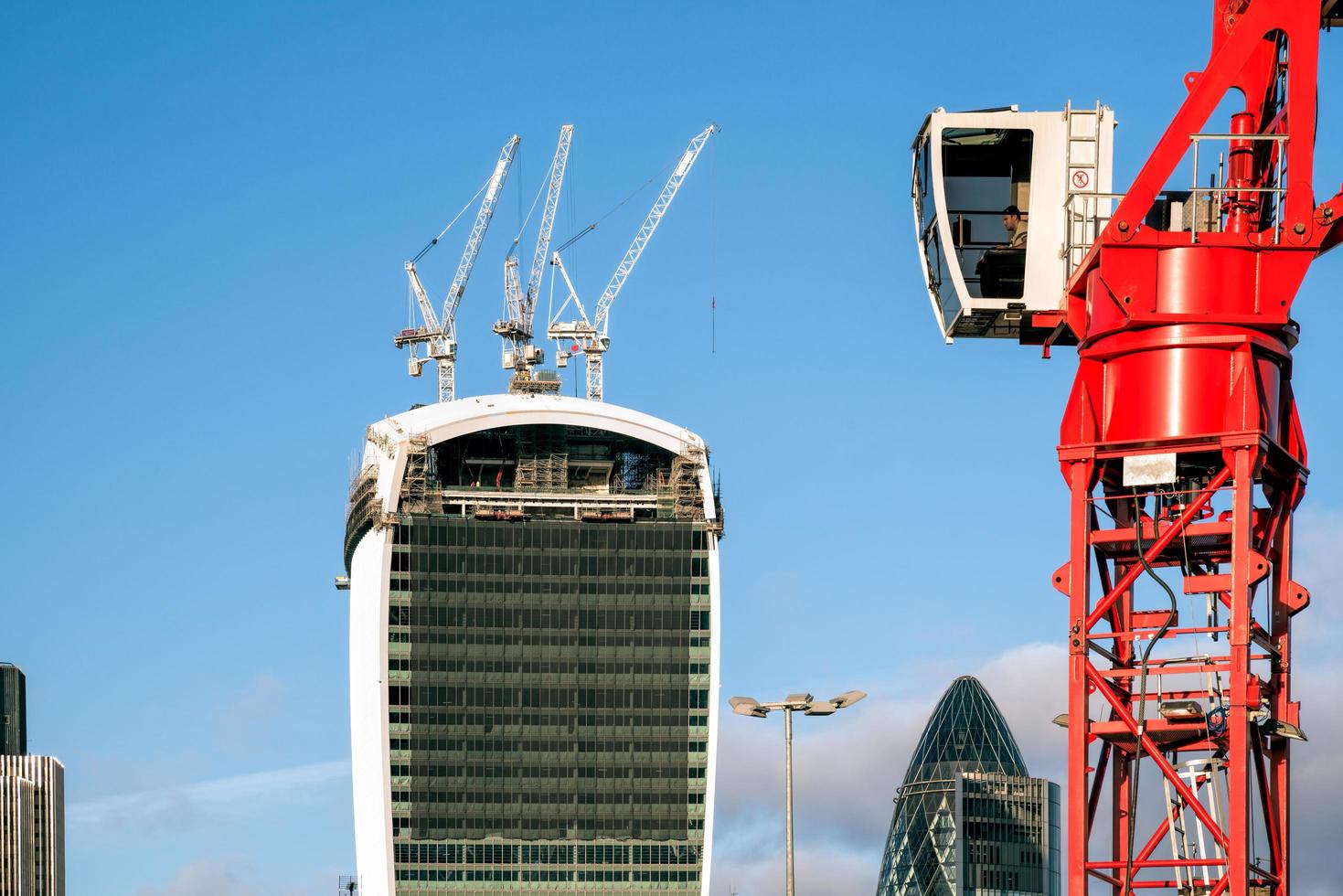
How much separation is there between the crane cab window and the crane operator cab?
30 millimetres

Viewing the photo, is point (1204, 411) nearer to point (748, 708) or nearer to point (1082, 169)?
point (1082, 169)

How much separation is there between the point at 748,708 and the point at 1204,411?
163 ft

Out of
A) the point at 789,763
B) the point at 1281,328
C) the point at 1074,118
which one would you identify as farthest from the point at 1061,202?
the point at 789,763

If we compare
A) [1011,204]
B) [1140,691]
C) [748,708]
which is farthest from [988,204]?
[748,708]

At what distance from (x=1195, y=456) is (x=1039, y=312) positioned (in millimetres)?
7967

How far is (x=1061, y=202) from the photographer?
9744 cm

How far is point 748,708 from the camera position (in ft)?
452

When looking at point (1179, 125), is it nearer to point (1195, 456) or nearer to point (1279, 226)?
point (1279, 226)

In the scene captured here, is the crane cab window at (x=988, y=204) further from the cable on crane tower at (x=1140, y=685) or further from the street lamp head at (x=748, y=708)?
the street lamp head at (x=748, y=708)

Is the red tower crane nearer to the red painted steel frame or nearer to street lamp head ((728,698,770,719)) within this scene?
the red painted steel frame

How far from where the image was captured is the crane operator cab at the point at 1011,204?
9738 cm

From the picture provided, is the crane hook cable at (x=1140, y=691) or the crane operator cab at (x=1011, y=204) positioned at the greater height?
the crane operator cab at (x=1011, y=204)

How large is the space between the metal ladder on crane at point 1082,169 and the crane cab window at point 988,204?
1448mm

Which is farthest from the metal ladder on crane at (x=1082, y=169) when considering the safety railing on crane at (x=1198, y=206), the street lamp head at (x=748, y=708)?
the street lamp head at (x=748, y=708)
